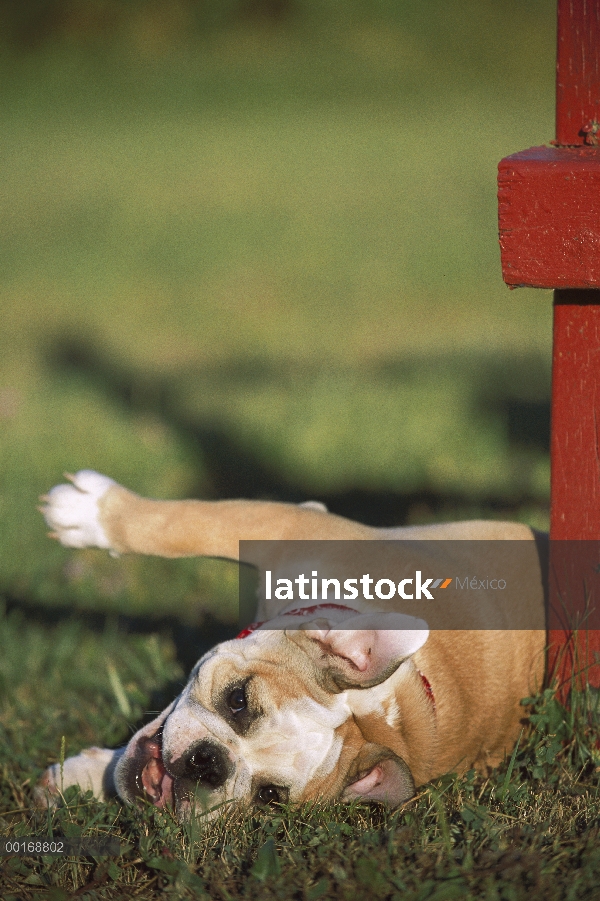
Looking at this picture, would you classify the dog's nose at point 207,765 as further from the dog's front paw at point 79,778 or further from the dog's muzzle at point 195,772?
the dog's front paw at point 79,778

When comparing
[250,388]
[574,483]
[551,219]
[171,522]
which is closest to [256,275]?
[250,388]

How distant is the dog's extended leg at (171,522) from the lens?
3162 mm

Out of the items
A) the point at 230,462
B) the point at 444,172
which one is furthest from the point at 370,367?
the point at 444,172

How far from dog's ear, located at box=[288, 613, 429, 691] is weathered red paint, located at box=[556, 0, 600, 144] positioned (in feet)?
4.00

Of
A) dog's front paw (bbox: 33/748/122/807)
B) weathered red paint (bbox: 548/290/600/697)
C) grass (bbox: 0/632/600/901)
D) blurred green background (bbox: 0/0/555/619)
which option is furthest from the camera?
blurred green background (bbox: 0/0/555/619)

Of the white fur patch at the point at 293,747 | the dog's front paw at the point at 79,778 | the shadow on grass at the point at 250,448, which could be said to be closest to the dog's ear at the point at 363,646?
the white fur patch at the point at 293,747

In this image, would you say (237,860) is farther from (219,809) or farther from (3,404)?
(3,404)

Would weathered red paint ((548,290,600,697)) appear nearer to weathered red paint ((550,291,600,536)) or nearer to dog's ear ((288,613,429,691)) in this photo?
weathered red paint ((550,291,600,536))

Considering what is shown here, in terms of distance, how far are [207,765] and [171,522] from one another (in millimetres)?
924

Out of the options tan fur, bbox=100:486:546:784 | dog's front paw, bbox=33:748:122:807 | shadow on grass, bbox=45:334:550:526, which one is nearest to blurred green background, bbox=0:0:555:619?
shadow on grass, bbox=45:334:550:526

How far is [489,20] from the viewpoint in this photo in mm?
17672

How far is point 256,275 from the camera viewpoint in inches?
318

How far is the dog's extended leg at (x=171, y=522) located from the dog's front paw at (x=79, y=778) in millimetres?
660

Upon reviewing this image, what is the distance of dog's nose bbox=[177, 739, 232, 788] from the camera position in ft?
8.14
